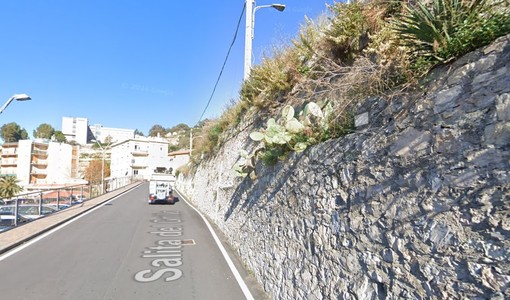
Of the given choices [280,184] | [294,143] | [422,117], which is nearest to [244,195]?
[280,184]

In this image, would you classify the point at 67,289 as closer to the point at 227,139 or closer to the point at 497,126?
the point at 497,126

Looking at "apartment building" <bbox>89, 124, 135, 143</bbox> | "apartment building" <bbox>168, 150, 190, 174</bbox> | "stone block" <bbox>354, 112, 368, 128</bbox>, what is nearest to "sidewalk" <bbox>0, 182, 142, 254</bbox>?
"stone block" <bbox>354, 112, 368, 128</bbox>

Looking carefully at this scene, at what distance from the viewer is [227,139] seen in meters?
13.0

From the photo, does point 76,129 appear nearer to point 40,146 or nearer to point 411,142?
point 40,146

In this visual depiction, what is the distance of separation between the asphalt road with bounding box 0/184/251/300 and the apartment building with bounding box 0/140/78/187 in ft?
217

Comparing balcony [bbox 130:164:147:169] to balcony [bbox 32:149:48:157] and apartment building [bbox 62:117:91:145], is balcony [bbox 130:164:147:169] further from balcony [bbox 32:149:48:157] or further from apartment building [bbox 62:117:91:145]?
apartment building [bbox 62:117:91:145]

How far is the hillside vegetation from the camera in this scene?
8.65 feet

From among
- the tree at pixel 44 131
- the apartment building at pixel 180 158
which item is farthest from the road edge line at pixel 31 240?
the tree at pixel 44 131

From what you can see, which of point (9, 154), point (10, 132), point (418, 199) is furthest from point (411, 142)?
point (10, 132)

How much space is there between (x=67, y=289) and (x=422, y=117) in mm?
5973

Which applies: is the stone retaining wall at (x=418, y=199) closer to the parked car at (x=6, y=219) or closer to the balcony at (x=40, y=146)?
the parked car at (x=6, y=219)

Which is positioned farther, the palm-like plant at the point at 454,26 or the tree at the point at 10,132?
the tree at the point at 10,132

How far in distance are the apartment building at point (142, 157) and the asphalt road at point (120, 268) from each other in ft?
A: 224

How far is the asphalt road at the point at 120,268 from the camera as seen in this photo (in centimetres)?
489
